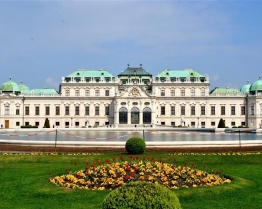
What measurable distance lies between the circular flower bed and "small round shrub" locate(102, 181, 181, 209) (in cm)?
459

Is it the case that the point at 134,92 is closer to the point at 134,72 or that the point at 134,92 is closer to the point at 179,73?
the point at 134,72

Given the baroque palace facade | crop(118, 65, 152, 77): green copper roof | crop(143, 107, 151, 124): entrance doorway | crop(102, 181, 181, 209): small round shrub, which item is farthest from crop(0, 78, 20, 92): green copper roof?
crop(102, 181, 181, 209): small round shrub

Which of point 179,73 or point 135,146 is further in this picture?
point 179,73

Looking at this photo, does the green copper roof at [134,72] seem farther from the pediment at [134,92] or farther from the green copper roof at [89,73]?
the pediment at [134,92]

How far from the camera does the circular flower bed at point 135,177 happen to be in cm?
1179

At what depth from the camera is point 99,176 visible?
12.6m

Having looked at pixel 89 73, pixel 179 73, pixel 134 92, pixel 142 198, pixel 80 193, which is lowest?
pixel 80 193

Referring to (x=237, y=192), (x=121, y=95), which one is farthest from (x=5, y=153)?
(x=121, y=95)

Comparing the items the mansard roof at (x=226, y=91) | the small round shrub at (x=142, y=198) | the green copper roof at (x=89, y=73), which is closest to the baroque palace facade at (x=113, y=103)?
the green copper roof at (x=89, y=73)

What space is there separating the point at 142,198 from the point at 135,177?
18.4 ft

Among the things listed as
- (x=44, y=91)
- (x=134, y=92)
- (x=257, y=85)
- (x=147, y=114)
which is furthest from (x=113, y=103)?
(x=257, y=85)

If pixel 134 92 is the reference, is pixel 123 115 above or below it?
below

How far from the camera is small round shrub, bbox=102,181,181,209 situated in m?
6.51

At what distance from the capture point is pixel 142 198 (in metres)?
6.60
